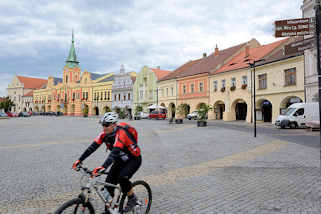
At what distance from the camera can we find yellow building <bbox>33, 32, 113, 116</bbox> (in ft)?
228

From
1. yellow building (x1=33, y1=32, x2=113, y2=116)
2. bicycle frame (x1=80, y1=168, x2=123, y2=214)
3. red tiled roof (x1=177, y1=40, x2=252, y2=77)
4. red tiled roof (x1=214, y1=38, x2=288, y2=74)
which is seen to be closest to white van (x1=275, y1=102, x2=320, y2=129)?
red tiled roof (x1=214, y1=38, x2=288, y2=74)

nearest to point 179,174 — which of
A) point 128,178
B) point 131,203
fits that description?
point 131,203

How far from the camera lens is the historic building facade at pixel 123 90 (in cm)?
6122

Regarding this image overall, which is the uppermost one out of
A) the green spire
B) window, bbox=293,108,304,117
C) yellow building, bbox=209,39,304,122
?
the green spire

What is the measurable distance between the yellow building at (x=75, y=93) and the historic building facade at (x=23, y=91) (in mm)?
5168

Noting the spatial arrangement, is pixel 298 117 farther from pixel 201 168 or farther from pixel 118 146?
pixel 118 146

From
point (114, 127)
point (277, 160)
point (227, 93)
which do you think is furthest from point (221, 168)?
→ point (227, 93)

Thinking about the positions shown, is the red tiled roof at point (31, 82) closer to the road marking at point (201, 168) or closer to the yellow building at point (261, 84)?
the yellow building at point (261, 84)

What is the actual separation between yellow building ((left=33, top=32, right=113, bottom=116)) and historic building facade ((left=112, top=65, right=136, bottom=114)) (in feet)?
7.60

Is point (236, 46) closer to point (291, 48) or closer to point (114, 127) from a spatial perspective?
point (291, 48)

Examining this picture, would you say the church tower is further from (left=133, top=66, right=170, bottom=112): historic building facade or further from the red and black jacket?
the red and black jacket

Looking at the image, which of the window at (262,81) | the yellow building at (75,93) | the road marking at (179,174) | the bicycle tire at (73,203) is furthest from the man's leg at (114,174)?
the yellow building at (75,93)

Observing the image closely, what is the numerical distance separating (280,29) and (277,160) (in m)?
4.21

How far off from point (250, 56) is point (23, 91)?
93866mm
